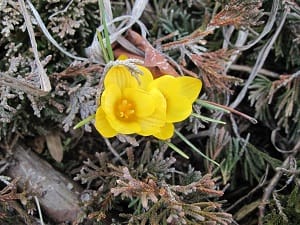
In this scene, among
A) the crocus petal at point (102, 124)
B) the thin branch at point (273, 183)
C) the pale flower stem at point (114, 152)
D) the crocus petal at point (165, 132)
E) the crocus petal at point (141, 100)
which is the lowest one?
the thin branch at point (273, 183)

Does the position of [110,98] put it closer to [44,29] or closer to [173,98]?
[173,98]

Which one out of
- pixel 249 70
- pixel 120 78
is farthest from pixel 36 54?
pixel 249 70

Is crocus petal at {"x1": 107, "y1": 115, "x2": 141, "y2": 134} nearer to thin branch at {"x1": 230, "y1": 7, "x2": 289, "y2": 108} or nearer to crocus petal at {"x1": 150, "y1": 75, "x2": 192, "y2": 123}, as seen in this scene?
crocus petal at {"x1": 150, "y1": 75, "x2": 192, "y2": 123}

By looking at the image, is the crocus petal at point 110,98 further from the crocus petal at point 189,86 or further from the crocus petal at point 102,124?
the crocus petal at point 189,86

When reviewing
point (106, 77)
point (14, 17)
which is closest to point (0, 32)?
point (14, 17)

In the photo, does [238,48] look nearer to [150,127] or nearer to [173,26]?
[173,26]

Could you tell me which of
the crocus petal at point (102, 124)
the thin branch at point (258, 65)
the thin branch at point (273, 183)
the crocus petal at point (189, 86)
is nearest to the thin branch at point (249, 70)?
the thin branch at point (258, 65)
